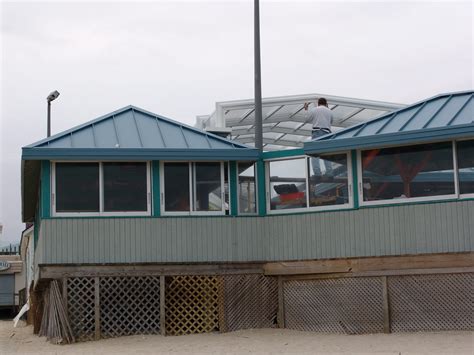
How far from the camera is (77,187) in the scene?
19.4m

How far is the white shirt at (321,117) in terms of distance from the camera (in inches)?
821

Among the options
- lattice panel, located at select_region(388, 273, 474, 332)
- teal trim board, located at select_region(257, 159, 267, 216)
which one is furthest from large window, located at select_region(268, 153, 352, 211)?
lattice panel, located at select_region(388, 273, 474, 332)

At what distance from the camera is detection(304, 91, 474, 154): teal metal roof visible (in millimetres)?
17828

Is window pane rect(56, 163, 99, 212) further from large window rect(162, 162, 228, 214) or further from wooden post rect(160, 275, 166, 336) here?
wooden post rect(160, 275, 166, 336)

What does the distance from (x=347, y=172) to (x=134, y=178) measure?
4.41 meters

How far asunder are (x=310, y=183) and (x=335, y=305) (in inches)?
101

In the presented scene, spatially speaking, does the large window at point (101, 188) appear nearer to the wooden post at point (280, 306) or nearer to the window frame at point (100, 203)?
the window frame at point (100, 203)

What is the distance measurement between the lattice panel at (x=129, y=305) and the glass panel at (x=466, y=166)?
21.2 feet

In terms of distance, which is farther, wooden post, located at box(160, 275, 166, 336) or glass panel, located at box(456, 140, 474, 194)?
wooden post, located at box(160, 275, 166, 336)

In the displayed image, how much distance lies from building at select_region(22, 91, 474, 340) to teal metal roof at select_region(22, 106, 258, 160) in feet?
0.12

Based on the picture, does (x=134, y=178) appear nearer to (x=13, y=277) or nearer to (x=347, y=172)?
(x=347, y=172)

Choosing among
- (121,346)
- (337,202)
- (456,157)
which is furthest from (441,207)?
(121,346)

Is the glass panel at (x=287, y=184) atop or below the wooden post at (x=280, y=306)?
atop

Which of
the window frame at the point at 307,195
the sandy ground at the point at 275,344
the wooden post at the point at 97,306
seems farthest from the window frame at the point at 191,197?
the sandy ground at the point at 275,344
